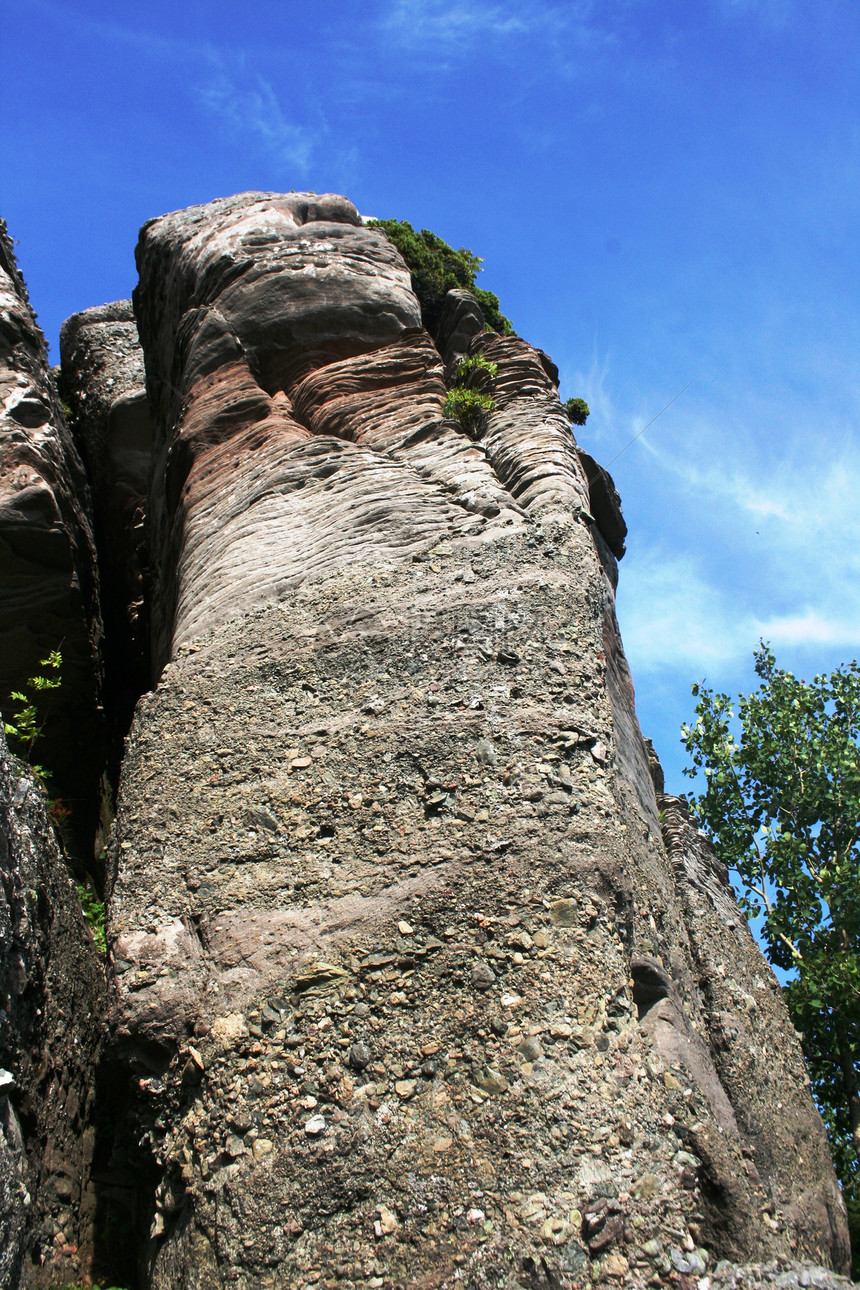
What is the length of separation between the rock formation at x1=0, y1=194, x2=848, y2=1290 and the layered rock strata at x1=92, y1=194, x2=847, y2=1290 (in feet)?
0.05

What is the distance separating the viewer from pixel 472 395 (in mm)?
8672

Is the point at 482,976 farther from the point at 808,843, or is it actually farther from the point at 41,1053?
the point at 808,843

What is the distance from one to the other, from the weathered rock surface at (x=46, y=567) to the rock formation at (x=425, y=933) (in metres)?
2.17

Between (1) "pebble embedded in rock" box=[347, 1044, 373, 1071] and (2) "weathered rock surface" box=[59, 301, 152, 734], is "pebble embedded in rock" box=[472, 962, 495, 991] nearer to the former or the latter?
(1) "pebble embedded in rock" box=[347, 1044, 373, 1071]

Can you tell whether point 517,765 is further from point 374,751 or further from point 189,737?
point 189,737

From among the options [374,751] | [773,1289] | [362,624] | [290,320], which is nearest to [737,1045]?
[773,1289]

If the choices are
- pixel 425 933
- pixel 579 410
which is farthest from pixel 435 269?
pixel 425 933

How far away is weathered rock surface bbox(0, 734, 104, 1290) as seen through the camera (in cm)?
374

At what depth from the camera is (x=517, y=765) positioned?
495 centimetres

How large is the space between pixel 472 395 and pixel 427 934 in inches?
222

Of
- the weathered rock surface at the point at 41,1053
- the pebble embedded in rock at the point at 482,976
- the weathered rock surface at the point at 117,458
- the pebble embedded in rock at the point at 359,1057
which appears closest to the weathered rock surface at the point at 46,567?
the weathered rock surface at the point at 117,458

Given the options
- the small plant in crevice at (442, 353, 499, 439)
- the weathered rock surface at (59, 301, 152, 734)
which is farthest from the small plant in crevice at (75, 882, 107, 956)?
the small plant in crevice at (442, 353, 499, 439)

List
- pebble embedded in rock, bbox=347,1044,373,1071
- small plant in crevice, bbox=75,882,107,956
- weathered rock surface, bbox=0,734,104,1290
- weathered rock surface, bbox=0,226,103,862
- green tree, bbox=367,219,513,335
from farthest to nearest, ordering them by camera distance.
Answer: green tree, bbox=367,219,513,335 → weathered rock surface, bbox=0,226,103,862 → small plant in crevice, bbox=75,882,107,956 → pebble embedded in rock, bbox=347,1044,373,1071 → weathered rock surface, bbox=0,734,104,1290


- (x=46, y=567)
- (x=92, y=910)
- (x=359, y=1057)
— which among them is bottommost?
(x=359, y=1057)
